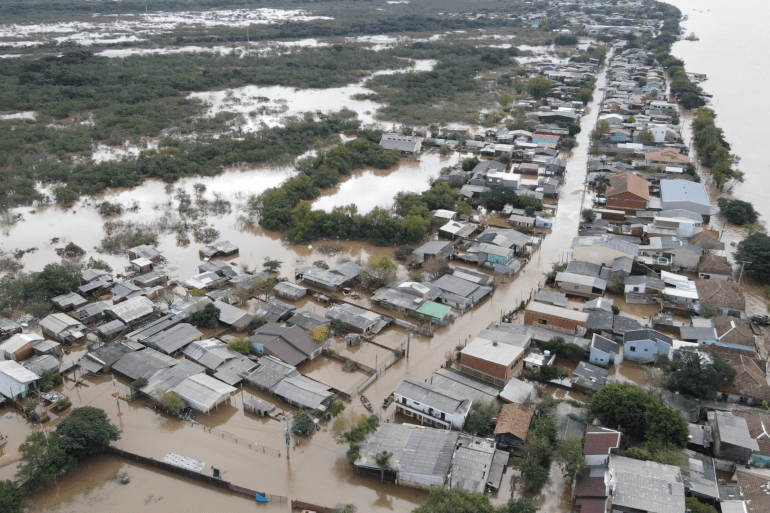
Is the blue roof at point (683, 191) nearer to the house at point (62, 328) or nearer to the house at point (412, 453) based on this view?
the house at point (412, 453)

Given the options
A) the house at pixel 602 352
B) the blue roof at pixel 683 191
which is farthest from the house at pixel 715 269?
the house at pixel 602 352

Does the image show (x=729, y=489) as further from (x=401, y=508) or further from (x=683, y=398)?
(x=401, y=508)

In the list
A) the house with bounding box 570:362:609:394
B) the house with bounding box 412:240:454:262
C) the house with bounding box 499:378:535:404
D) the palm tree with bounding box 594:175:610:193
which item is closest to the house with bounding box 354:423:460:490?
the house with bounding box 499:378:535:404

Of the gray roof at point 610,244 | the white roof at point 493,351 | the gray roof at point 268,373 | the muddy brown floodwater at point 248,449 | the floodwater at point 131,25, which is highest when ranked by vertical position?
the floodwater at point 131,25

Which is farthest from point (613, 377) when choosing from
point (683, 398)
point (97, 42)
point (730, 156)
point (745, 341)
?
point (97, 42)

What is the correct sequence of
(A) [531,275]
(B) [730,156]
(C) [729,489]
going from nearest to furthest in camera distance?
1. (C) [729,489]
2. (A) [531,275]
3. (B) [730,156]

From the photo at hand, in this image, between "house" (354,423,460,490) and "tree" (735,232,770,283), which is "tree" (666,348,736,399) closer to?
"house" (354,423,460,490)
